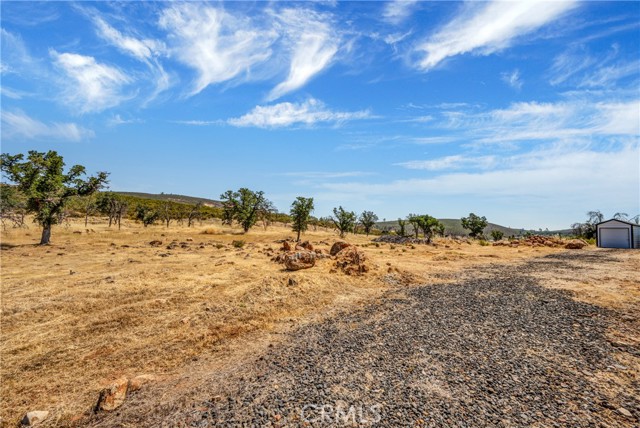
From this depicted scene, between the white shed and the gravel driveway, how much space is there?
4473 cm

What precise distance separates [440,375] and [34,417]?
9.16 m

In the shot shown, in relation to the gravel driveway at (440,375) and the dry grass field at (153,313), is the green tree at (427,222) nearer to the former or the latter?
the dry grass field at (153,313)

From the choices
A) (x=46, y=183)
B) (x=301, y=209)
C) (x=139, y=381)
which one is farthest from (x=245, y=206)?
(x=139, y=381)

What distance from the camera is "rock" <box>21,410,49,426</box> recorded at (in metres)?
6.36

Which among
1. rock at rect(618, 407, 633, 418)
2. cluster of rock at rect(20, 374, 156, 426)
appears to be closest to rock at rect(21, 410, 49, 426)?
cluster of rock at rect(20, 374, 156, 426)

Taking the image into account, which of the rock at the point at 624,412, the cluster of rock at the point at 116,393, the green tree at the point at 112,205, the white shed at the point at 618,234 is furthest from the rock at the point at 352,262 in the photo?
the green tree at the point at 112,205

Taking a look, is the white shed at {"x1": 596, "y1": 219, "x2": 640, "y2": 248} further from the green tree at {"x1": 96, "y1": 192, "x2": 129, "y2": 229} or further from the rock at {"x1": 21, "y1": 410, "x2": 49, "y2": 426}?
the green tree at {"x1": 96, "y1": 192, "x2": 129, "y2": 229}

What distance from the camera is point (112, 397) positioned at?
6.91 metres

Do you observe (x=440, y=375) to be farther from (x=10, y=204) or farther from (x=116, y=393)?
(x=10, y=204)

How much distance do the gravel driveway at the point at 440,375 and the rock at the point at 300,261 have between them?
27.7ft

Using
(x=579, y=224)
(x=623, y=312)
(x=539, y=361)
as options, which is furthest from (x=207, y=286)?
(x=579, y=224)

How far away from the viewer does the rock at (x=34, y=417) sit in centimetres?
636

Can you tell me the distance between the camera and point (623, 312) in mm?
11906

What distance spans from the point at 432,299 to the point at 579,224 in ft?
279
